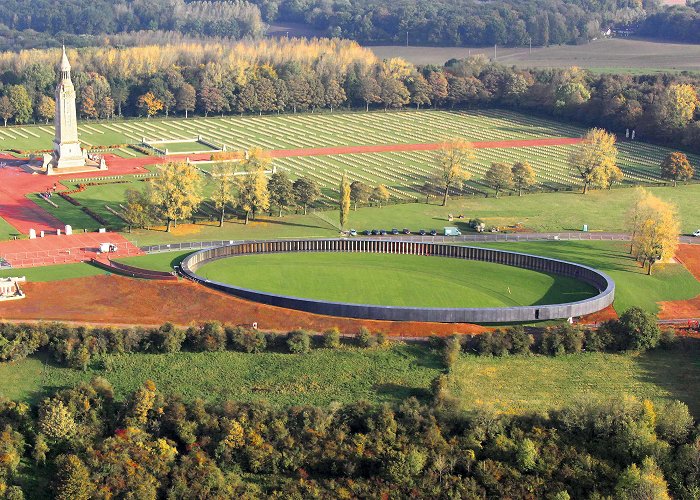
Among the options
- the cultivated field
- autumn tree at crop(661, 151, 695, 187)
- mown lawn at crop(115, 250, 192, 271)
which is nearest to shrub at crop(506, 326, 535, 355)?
mown lawn at crop(115, 250, 192, 271)

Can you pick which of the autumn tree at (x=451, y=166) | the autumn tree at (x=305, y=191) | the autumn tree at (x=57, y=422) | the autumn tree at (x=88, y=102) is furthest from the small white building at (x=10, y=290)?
the autumn tree at (x=88, y=102)

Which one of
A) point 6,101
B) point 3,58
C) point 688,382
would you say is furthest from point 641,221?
point 3,58

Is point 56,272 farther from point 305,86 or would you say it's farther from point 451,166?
point 305,86

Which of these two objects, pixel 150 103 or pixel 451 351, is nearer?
pixel 451 351

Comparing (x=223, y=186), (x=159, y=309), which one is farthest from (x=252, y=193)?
(x=159, y=309)

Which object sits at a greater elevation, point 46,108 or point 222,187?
point 222,187

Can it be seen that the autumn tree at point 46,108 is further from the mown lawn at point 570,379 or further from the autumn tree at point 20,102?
the mown lawn at point 570,379
